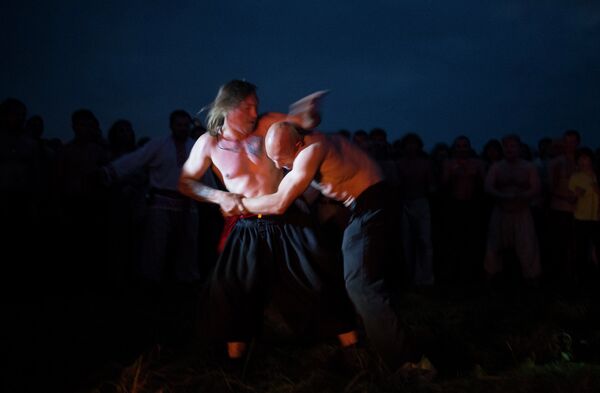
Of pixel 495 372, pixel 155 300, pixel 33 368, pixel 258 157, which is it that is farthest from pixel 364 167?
pixel 155 300

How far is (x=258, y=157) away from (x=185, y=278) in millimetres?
2965

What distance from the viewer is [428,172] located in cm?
674

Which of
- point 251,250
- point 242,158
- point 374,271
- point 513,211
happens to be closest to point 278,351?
point 251,250

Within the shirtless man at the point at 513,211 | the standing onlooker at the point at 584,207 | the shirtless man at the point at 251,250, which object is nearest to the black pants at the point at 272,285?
the shirtless man at the point at 251,250

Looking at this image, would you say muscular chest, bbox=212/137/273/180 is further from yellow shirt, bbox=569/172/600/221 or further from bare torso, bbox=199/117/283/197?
yellow shirt, bbox=569/172/600/221

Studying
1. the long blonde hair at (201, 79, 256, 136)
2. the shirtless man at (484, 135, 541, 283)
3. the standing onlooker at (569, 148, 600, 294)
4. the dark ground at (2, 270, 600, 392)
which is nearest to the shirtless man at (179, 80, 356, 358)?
the long blonde hair at (201, 79, 256, 136)

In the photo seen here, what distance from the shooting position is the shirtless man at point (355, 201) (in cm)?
320

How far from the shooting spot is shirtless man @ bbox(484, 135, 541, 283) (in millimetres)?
6414

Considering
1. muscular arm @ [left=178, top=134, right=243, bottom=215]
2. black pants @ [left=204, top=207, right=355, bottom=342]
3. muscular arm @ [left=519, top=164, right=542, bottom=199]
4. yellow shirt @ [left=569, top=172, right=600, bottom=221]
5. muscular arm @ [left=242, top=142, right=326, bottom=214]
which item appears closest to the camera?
muscular arm @ [left=242, top=142, right=326, bottom=214]

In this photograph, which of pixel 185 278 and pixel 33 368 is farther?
pixel 185 278

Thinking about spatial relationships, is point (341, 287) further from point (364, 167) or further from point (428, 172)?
point (428, 172)

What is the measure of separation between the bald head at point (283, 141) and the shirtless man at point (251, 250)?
398mm

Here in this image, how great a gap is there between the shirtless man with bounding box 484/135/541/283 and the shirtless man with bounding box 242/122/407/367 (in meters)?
3.57

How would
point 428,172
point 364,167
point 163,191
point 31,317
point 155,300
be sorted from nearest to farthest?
point 364,167, point 31,317, point 155,300, point 163,191, point 428,172
